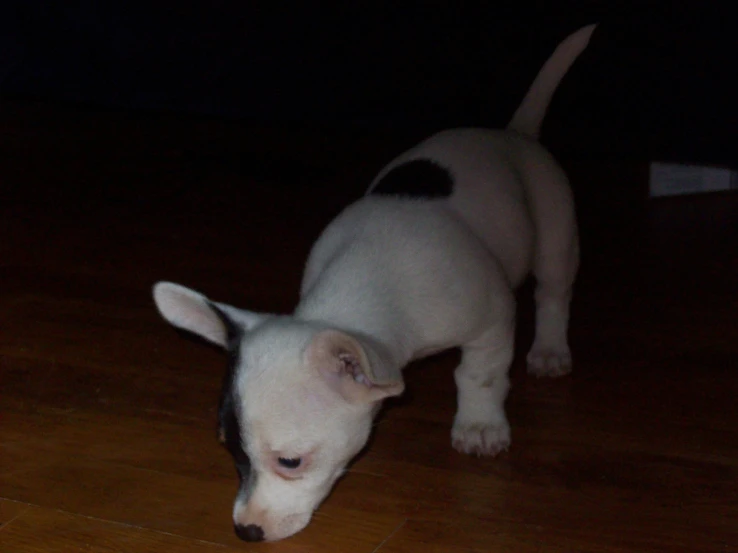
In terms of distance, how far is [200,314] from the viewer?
7.89 feet

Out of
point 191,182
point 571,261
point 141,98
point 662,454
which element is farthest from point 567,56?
point 141,98

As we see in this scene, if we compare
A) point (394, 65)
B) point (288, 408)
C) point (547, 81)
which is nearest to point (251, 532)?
point (288, 408)

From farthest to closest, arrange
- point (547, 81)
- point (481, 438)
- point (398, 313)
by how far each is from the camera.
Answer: point (547, 81), point (481, 438), point (398, 313)

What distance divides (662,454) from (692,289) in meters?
1.25

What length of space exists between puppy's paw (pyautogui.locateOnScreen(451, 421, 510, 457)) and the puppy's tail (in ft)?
3.52

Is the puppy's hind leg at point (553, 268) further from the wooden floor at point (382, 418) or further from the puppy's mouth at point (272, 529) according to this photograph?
the puppy's mouth at point (272, 529)

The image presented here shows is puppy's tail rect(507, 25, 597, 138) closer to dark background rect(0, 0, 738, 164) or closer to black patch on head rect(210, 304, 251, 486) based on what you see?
black patch on head rect(210, 304, 251, 486)

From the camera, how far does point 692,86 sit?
4.98 meters

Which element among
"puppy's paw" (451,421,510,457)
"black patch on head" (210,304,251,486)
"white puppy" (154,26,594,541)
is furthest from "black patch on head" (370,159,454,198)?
"black patch on head" (210,304,251,486)

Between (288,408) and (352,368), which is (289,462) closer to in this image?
(288,408)

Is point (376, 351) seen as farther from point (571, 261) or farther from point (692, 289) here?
point (692, 289)

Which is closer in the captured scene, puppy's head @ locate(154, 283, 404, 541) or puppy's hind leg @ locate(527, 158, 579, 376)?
puppy's head @ locate(154, 283, 404, 541)

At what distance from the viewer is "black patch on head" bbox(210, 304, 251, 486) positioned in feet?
7.23

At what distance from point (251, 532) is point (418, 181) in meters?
1.07
